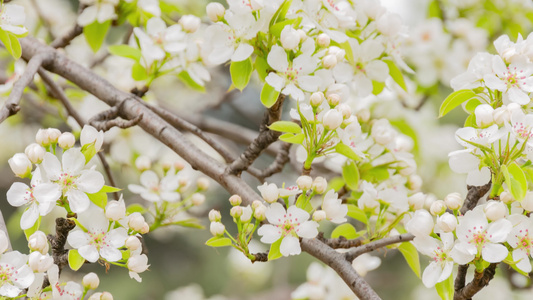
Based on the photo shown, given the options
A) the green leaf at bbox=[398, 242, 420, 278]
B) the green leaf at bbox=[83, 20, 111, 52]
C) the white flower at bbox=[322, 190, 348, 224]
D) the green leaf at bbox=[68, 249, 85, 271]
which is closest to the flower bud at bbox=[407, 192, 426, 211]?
the green leaf at bbox=[398, 242, 420, 278]

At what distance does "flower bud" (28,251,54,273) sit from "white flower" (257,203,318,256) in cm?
32

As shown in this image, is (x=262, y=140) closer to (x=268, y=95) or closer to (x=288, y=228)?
(x=268, y=95)

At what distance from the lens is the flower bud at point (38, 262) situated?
32.9 inches

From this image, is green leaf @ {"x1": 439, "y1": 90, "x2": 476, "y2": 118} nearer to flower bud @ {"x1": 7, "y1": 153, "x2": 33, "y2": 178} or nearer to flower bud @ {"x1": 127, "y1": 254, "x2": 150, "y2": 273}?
flower bud @ {"x1": 127, "y1": 254, "x2": 150, "y2": 273}

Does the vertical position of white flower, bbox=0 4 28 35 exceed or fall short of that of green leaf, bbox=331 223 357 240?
it exceeds it

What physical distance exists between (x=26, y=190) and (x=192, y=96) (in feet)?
7.83

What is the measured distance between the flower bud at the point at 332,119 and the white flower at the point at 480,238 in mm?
246

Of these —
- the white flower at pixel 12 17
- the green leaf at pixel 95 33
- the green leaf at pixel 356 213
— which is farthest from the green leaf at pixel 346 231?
the green leaf at pixel 95 33

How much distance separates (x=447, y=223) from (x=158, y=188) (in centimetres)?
73

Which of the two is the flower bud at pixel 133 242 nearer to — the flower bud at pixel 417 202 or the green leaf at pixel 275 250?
the green leaf at pixel 275 250

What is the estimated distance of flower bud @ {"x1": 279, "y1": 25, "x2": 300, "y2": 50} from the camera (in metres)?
0.98

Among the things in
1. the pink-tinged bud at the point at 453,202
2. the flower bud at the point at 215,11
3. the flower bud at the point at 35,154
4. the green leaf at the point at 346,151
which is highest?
the flower bud at the point at 215,11

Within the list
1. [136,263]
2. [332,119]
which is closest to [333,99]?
[332,119]

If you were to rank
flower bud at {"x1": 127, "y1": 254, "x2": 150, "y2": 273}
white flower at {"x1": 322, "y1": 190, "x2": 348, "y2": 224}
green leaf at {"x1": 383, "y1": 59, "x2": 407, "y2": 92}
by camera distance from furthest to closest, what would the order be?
green leaf at {"x1": 383, "y1": 59, "x2": 407, "y2": 92} → white flower at {"x1": 322, "y1": 190, "x2": 348, "y2": 224} → flower bud at {"x1": 127, "y1": 254, "x2": 150, "y2": 273}
